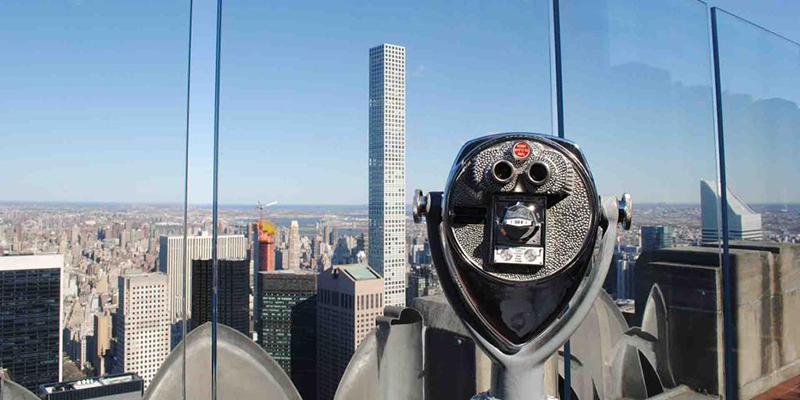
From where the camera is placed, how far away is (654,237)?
246 cm

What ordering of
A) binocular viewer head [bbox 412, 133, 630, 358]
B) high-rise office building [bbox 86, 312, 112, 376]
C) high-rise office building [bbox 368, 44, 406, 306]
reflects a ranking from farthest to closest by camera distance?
high-rise office building [bbox 368, 44, 406, 306], high-rise office building [bbox 86, 312, 112, 376], binocular viewer head [bbox 412, 133, 630, 358]

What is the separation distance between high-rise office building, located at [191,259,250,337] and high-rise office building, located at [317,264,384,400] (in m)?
0.24

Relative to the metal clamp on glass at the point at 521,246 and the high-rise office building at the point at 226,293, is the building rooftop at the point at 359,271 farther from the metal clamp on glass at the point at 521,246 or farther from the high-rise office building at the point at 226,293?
the metal clamp on glass at the point at 521,246

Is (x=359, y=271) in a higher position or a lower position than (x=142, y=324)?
higher

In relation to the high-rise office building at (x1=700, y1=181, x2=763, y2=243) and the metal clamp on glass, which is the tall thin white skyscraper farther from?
the high-rise office building at (x1=700, y1=181, x2=763, y2=243)

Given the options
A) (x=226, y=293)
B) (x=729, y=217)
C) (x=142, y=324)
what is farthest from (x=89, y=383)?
(x=729, y=217)

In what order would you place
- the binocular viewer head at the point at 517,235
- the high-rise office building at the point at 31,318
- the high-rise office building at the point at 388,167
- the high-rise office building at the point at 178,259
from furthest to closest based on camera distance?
1. the high-rise office building at the point at 388,167
2. the high-rise office building at the point at 178,259
3. the high-rise office building at the point at 31,318
4. the binocular viewer head at the point at 517,235

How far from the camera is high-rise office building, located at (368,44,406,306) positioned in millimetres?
2029

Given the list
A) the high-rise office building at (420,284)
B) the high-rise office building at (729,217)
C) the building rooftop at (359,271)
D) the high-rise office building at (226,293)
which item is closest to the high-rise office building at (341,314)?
the building rooftop at (359,271)

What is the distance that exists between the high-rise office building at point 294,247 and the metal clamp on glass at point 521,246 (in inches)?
34.2

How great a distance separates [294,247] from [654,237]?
4.77 feet

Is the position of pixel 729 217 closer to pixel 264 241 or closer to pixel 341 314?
pixel 341 314

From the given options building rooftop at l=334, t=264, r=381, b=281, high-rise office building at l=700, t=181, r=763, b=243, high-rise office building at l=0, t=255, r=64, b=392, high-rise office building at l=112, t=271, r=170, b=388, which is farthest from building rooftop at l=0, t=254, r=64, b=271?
high-rise office building at l=700, t=181, r=763, b=243

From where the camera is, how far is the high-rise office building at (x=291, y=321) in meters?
1.91
